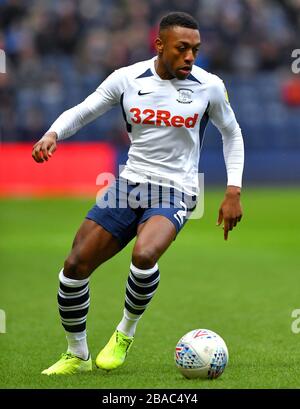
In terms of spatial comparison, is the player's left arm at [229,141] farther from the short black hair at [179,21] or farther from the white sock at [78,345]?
the white sock at [78,345]

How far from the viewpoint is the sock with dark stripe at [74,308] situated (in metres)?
7.05

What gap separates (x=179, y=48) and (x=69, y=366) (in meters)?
2.37

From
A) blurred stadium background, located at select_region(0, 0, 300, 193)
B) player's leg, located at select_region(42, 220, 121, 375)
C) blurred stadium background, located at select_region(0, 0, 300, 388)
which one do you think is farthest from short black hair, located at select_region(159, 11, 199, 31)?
blurred stadium background, located at select_region(0, 0, 300, 193)

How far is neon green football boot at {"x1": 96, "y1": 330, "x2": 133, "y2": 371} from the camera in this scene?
7.11 metres

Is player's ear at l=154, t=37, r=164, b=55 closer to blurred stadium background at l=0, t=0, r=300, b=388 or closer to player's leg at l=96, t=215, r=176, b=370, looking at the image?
player's leg at l=96, t=215, r=176, b=370

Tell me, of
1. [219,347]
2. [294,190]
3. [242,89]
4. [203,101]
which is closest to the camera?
[219,347]

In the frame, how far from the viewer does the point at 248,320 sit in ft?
31.4

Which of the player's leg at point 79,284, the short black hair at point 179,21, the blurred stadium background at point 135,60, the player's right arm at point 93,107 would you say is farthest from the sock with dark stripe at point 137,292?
the blurred stadium background at point 135,60

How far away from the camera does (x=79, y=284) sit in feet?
23.1

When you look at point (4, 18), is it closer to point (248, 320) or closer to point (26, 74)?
point (26, 74)

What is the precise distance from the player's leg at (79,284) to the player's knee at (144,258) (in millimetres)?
319

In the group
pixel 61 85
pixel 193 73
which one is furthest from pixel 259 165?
pixel 193 73

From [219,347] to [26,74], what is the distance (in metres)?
19.0
